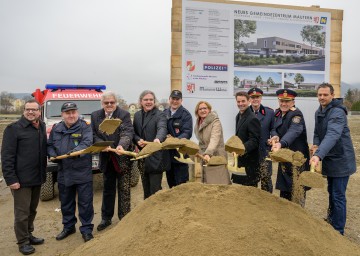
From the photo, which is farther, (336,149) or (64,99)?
(64,99)

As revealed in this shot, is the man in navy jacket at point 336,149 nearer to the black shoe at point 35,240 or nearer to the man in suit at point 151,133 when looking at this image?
the man in suit at point 151,133

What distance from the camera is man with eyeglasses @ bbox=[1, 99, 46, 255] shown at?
143 inches

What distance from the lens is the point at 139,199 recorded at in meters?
→ 5.84

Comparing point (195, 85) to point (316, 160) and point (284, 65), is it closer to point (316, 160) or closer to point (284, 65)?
point (284, 65)

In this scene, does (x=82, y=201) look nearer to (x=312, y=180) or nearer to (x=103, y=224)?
(x=103, y=224)

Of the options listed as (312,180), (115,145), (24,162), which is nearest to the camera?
(312,180)

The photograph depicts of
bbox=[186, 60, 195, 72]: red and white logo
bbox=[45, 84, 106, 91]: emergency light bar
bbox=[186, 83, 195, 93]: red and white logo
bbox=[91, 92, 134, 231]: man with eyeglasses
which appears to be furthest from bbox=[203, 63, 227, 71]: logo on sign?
bbox=[45, 84, 106, 91]: emergency light bar

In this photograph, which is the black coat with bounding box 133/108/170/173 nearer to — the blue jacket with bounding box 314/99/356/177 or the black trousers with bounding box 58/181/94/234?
the black trousers with bounding box 58/181/94/234

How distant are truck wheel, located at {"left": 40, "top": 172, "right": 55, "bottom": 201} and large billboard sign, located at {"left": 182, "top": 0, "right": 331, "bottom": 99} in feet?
9.77

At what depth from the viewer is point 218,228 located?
7.27 feet

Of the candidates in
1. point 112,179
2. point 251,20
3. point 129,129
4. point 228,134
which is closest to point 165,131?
point 129,129

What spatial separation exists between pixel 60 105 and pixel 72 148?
3.36 m

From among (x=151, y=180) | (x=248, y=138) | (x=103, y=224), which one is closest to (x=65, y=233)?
(x=103, y=224)

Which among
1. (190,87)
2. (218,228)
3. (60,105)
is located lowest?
(218,228)
